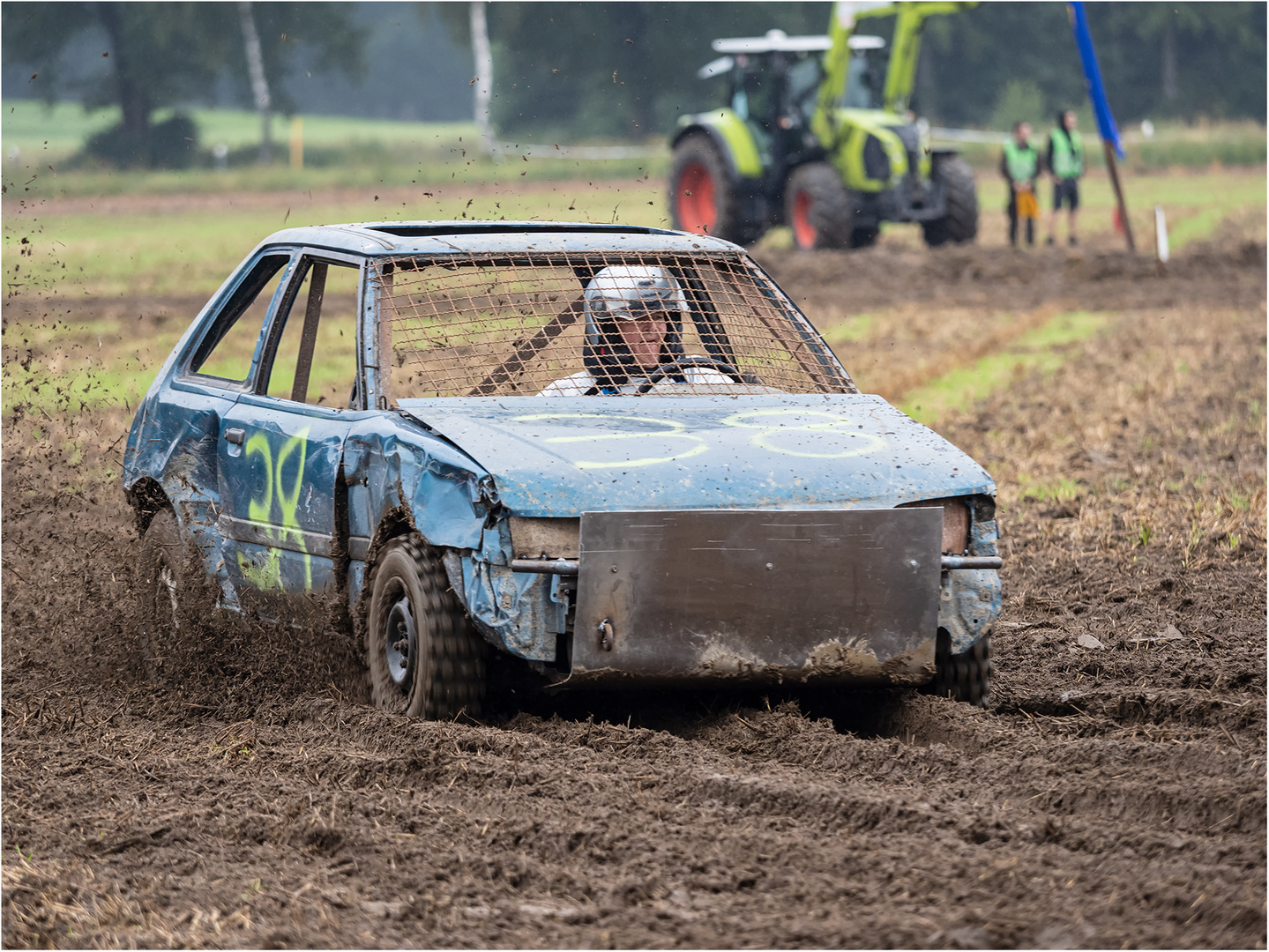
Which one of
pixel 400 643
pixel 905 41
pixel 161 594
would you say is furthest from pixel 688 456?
pixel 905 41

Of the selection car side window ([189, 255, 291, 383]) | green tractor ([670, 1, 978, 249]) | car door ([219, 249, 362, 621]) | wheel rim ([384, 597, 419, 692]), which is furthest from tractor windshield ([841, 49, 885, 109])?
wheel rim ([384, 597, 419, 692])

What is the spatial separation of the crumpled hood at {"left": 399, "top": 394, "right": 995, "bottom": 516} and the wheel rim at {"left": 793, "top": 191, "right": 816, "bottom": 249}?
19250mm

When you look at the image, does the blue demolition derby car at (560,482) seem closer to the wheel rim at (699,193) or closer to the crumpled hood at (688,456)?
the crumpled hood at (688,456)

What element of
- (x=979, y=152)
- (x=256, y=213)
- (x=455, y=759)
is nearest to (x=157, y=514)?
(x=455, y=759)

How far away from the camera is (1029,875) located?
3.50m

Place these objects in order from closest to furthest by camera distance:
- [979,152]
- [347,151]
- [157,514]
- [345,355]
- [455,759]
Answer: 1. [455,759]
2. [157,514]
3. [345,355]
4. [979,152]
5. [347,151]

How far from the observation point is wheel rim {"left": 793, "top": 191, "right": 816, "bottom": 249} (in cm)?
2436

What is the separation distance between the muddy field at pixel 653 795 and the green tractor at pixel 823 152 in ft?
54.3

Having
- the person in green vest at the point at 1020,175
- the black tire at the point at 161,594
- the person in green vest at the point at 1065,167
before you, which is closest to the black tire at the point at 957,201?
the person in green vest at the point at 1020,175

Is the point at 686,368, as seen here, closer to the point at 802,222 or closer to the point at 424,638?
the point at 424,638

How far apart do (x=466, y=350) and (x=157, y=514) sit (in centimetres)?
153

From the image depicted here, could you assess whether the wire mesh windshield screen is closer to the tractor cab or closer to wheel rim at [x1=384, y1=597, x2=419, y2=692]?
wheel rim at [x1=384, y1=597, x2=419, y2=692]

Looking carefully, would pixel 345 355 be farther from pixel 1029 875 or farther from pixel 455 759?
pixel 1029 875

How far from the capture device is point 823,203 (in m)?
23.6
